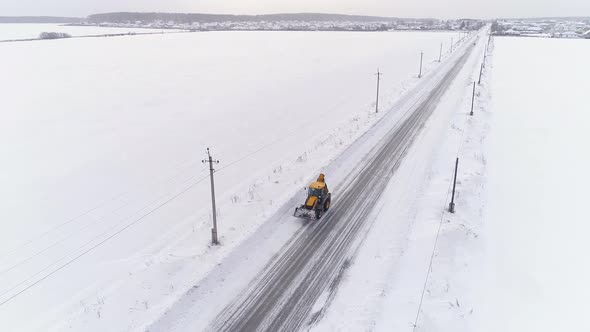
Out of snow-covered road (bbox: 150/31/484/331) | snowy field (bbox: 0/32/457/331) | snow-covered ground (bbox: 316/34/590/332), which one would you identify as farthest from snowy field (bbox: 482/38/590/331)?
snowy field (bbox: 0/32/457/331)

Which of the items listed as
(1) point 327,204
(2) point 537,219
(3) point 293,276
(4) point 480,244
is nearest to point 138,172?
(1) point 327,204

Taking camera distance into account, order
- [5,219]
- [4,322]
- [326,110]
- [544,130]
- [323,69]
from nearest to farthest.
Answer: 1. [4,322]
2. [5,219]
3. [544,130]
4. [326,110]
5. [323,69]

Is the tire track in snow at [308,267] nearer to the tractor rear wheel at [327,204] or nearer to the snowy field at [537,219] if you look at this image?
the tractor rear wheel at [327,204]

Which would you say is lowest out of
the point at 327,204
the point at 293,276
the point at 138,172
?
the point at 293,276

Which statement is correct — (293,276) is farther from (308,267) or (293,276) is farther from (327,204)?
(327,204)

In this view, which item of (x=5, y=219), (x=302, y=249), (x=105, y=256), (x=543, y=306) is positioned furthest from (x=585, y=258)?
(x=5, y=219)

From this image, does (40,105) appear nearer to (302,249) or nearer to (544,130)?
(302,249)
